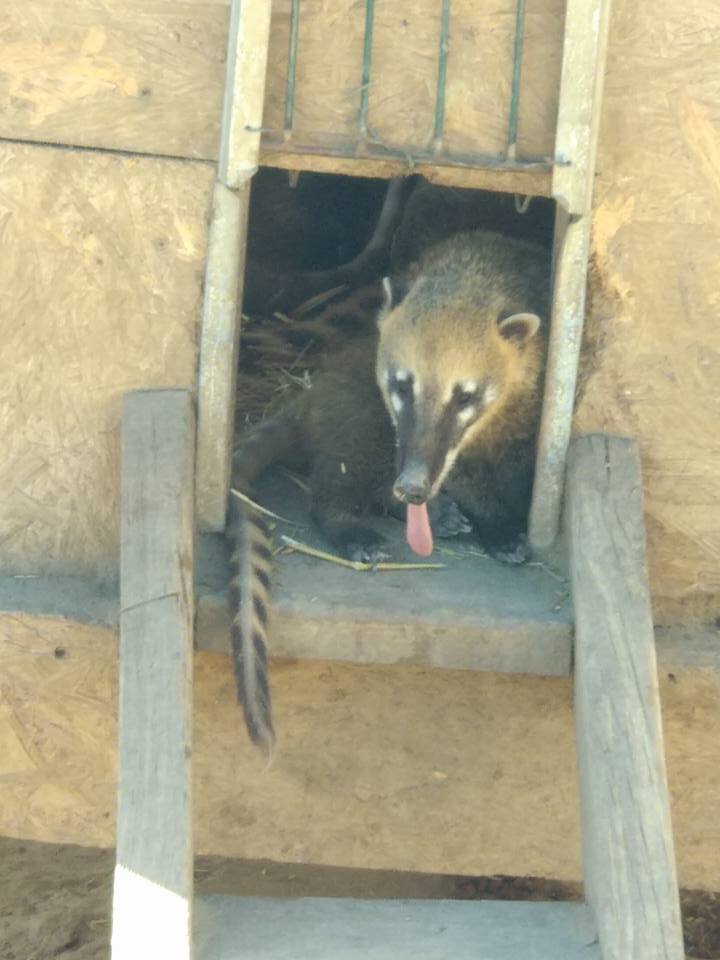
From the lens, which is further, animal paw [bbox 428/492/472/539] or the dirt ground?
the dirt ground

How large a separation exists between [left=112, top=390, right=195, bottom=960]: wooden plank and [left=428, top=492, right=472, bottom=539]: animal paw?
0.96m

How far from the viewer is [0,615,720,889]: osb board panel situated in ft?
13.4

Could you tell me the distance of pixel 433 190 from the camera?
560cm

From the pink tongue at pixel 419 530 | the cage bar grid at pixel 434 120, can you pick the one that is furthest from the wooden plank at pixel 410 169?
the pink tongue at pixel 419 530

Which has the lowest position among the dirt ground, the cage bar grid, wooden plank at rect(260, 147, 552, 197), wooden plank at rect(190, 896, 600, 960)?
the dirt ground

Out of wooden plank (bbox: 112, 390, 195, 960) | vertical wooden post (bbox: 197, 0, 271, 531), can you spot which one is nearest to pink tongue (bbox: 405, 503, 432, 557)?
vertical wooden post (bbox: 197, 0, 271, 531)

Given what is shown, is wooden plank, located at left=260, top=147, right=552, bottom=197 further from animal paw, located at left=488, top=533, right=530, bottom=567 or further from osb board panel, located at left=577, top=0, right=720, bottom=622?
animal paw, located at left=488, top=533, right=530, bottom=567

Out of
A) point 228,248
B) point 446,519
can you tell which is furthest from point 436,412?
point 228,248

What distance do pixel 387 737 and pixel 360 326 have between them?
217 centimetres

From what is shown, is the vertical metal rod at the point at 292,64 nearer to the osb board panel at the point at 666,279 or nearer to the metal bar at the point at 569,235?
the metal bar at the point at 569,235

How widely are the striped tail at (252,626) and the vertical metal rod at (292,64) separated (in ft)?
3.52

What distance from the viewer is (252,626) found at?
365 cm

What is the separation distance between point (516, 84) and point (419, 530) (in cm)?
123

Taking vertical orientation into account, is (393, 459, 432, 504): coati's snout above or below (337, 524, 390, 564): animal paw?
above
